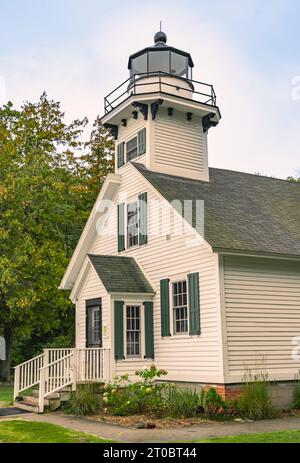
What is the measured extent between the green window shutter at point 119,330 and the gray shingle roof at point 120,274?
1.73 feet

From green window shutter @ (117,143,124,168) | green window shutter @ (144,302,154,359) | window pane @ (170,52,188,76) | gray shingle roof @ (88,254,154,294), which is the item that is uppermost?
window pane @ (170,52,188,76)

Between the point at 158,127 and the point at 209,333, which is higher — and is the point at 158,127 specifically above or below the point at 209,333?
above

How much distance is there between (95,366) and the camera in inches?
616

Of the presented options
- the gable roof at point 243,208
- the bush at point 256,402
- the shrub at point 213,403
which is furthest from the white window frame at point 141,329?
the bush at point 256,402

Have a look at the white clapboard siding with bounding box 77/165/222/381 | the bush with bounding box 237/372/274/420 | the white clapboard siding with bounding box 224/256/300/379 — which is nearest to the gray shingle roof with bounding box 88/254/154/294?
the white clapboard siding with bounding box 77/165/222/381

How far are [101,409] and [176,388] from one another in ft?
6.95

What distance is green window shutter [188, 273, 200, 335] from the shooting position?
47.8 feet

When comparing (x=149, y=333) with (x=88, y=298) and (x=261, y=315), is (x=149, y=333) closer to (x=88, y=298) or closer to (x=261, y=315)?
(x=88, y=298)

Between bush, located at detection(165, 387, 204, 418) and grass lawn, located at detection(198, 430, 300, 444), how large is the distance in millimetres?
3246

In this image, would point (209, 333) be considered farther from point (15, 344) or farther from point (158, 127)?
point (15, 344)

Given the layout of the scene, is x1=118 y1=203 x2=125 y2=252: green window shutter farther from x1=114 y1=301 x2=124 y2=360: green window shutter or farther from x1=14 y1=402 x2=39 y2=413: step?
x1=14 y1=402 x2=39 y2=413: step

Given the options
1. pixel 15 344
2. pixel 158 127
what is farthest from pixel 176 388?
pixel 15 344

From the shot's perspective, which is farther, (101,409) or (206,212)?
(206,212)
